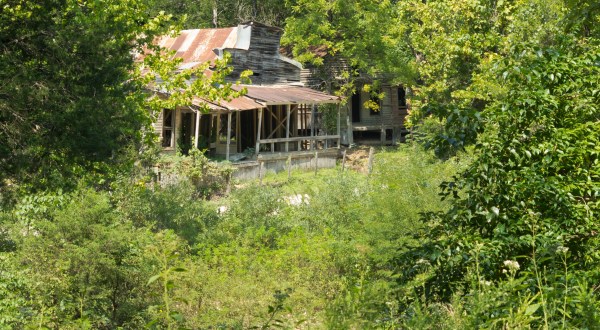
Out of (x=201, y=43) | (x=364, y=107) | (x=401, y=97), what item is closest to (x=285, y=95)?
(x=201, y=43)

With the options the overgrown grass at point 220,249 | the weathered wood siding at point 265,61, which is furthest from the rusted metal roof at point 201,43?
the overgrown grass at point 220,249

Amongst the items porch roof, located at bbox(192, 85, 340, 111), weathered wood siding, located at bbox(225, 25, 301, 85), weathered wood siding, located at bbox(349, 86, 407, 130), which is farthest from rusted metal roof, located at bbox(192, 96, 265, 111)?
weathered wood siding, located at bbox(349, 86, 407, 130)

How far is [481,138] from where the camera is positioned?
8555 millimetres

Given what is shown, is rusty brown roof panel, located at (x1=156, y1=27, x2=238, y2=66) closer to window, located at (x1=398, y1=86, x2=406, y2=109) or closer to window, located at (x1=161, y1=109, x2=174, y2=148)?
window, located at (x1=161, y1=109, x2=174, y2=148)

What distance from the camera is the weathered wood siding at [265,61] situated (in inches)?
1478

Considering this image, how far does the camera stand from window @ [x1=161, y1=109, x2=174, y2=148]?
31.4 metres

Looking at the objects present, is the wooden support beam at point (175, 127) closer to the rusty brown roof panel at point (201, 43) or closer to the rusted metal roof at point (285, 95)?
the rusted metal roof at point (285, 95)

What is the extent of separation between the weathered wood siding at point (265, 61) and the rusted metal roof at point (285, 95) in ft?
1.94

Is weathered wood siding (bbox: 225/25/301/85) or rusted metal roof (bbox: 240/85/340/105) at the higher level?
weathered wood siding (bbox: 225/25/301/85)

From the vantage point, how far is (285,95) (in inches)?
1384

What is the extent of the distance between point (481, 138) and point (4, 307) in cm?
604

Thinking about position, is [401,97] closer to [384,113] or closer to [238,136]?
[384,113]

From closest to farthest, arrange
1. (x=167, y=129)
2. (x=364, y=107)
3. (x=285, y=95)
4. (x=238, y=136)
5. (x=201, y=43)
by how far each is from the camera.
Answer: (x=167, y=129)
(x=285, y=95)
(x=238, y=136)
(x=201, y=43)
(x=364, y=107)

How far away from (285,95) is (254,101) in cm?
362
